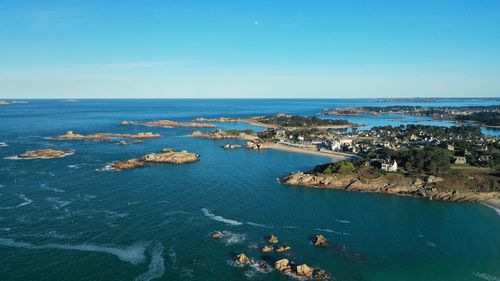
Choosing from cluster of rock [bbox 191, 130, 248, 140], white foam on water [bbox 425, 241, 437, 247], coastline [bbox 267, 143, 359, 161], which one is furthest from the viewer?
cluster of rock [bbox 191, 130, 248, 140]

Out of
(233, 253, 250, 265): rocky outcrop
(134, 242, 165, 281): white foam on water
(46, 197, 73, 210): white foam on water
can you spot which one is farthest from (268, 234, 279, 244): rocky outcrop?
(46, 197, 73, 210): white foam on water

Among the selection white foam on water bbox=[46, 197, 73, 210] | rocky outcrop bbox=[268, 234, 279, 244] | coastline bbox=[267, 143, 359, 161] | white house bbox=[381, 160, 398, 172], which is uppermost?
white house bbox=[381, 160, 398, 172]

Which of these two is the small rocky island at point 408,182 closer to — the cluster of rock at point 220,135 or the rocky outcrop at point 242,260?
the rocky outcrop at point 242,260

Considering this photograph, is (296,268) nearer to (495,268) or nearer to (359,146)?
(495,268)

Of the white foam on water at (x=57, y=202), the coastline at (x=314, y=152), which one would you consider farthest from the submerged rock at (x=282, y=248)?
the coastline at (x=314, y=152)

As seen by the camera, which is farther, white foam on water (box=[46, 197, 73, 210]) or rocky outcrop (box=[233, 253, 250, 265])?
white foam on water (box=[46, 197, 73, 210])

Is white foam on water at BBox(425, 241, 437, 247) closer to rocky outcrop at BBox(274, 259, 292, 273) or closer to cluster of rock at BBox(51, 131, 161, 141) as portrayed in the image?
rocky outcrop at BBox(274, 259, 292, 273)
